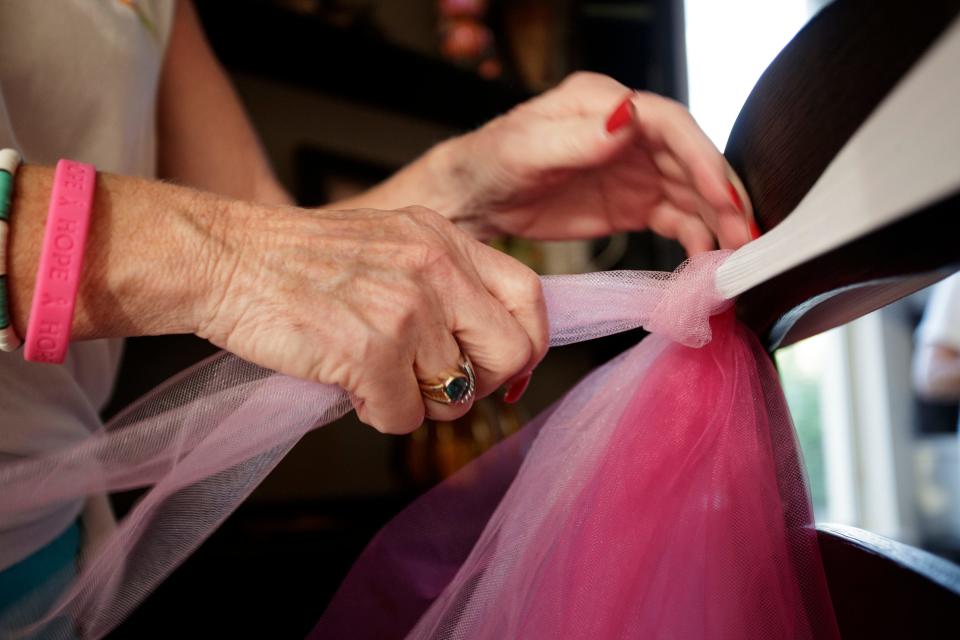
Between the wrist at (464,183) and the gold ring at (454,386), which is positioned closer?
the gold ring at (454,386)

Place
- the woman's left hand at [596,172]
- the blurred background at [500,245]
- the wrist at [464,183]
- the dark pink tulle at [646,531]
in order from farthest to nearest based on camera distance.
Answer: the blurred background at [500,245]
the wrist at [464,183]
the woman's left hand at [596,172]
the dark pink tulle at [646,531]

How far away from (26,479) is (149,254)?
21 cm

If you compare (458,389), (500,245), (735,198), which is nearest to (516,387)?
(458,389)

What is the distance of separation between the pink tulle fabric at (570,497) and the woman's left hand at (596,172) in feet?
0.29

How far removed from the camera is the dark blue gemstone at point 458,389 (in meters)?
0.47

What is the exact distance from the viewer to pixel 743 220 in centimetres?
49

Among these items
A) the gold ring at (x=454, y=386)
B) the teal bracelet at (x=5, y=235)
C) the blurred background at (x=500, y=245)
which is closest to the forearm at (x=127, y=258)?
the teal bracelet at (x=5, y=235)

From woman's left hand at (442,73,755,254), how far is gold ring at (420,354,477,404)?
0.20 meters

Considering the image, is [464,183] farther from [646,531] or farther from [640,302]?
[646,531]

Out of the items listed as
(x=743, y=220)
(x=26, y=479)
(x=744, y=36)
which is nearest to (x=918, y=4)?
(x=743, y=220)

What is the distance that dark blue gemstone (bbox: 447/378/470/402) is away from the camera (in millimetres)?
472

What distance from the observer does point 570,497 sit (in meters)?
0.47

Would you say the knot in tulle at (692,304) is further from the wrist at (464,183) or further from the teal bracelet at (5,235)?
the teal bracelet at (5,235)

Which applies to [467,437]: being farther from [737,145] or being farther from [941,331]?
[737,145]
